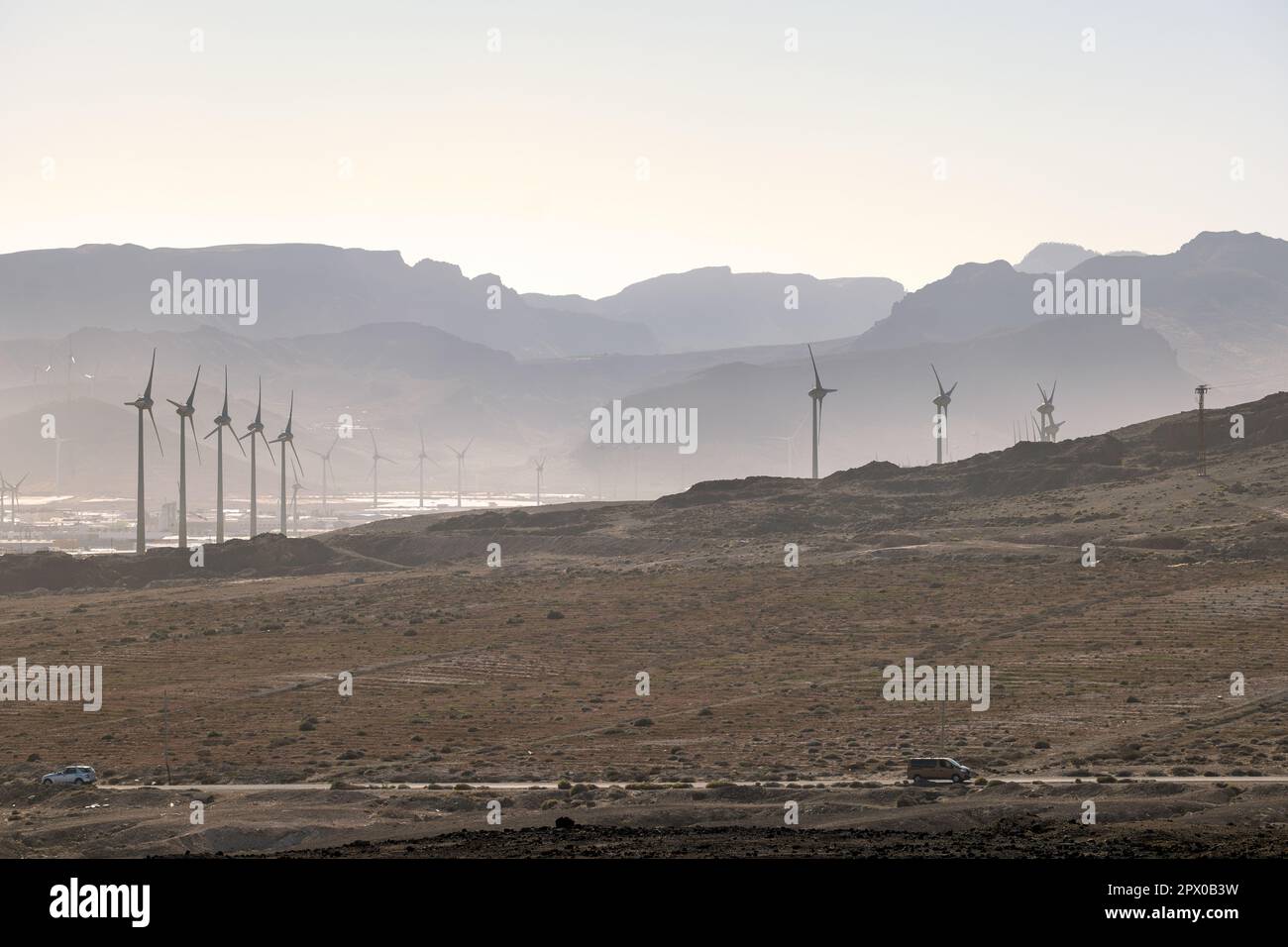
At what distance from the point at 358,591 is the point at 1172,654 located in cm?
6407

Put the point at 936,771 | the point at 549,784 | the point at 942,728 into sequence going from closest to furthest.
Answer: the point at 936,771
the point at 549,784
the point at 942,728

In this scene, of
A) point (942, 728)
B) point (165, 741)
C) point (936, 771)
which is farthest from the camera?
point (942, 728)

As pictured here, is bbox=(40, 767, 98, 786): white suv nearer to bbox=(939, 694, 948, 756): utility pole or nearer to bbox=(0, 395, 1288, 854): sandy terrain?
bbox=(0, 395, 1288, 854): sandy terrain

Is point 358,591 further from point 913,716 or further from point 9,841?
point 9,841

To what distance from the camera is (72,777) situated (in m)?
46.6

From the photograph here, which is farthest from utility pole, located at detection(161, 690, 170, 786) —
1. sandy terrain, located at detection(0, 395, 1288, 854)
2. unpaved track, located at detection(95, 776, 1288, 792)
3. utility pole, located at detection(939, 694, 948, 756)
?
utility pole, located at detection(939, 694, 948, 756)

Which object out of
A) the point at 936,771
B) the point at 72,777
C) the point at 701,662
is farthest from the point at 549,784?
the point at 701,662

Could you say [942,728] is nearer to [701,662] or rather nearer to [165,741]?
[701,662]

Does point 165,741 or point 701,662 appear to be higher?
point 701,662

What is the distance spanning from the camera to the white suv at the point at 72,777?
153ft

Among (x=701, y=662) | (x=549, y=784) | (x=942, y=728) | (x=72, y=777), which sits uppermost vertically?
(x=701, y=662)

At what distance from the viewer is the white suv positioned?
46.6 m
